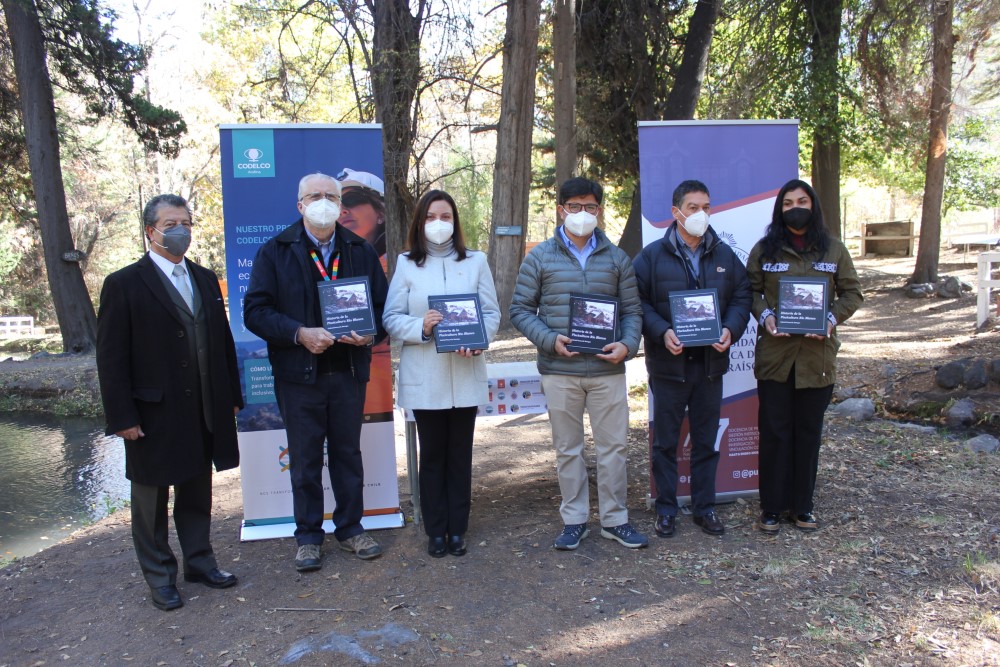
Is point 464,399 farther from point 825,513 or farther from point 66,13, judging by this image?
point 66,13

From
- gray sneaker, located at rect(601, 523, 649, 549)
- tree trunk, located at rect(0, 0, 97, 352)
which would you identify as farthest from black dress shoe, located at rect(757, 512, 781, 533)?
tree trunk, located at rect(0, 0, 97, 352)

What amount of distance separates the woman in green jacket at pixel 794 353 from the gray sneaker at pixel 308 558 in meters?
2.68

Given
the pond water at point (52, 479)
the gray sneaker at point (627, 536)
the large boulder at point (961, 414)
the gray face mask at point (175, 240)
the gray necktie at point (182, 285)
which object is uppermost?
the gray face mask at point (175, 240)

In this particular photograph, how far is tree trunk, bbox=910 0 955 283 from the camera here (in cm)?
1409

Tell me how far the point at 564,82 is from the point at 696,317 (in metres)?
7.20

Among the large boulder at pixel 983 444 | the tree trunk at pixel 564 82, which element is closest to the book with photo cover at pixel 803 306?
the large boulder at pixel 983 444

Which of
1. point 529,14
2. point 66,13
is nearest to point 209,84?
point 66,13

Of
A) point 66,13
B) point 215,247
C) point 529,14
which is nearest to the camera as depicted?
point 529,14

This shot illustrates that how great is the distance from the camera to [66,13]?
1387 centimetres

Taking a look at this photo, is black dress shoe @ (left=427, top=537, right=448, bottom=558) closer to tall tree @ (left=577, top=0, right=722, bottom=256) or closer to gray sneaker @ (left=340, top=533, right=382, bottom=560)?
gray sneaker @ (left=340, top=533, right=382, bottom=560)

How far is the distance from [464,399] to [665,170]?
201 centimetres

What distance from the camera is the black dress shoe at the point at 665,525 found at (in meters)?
4.55

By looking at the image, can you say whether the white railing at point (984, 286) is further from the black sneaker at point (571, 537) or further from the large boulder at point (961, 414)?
the black sneaker at point (571, 537)

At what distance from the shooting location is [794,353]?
4371 millimetres
